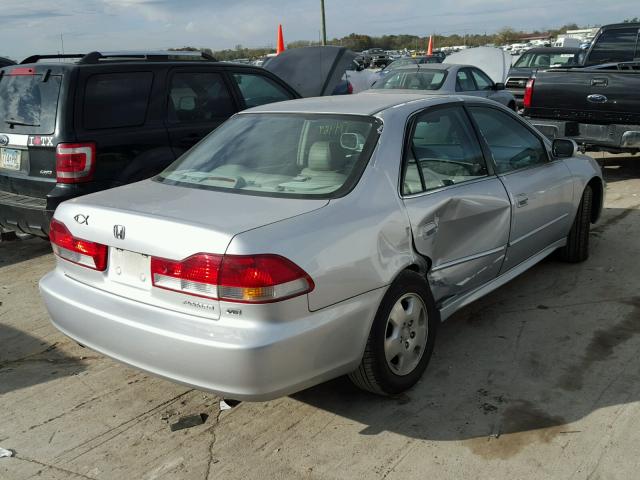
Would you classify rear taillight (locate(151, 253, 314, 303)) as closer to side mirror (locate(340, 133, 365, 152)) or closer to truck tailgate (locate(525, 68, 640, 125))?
side mirror (locate(340, 133, 365, 152))

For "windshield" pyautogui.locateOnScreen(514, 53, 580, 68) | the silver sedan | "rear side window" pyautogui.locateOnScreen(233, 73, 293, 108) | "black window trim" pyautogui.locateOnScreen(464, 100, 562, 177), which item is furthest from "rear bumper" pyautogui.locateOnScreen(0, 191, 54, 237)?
"windshield" pyautogui.locateOnScreen(514, 53, 580, 68)

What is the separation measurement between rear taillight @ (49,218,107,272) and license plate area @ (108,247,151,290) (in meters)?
0.07

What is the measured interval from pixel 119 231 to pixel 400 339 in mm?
1499

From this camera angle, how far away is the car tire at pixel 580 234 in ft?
17.6

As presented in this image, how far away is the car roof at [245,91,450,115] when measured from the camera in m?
3.77

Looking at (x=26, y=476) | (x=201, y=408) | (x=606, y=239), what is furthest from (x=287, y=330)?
(x=606, y=239)

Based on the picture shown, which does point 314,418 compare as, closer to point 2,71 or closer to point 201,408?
point 201,408

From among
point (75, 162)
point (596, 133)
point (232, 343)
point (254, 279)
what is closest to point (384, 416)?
point (232, 343)

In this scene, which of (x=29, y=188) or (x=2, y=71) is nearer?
(x=29, y=188)

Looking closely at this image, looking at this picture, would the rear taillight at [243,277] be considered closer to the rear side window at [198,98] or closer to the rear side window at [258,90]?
the rear side window at [198,98]

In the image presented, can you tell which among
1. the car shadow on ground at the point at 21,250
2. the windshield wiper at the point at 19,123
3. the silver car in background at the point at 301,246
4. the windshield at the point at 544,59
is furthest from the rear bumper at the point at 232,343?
the windshield at the point at 544,59

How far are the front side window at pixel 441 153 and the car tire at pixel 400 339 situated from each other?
1.79ft

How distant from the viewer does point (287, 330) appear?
2.71m

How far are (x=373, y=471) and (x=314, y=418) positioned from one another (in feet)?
1.79
